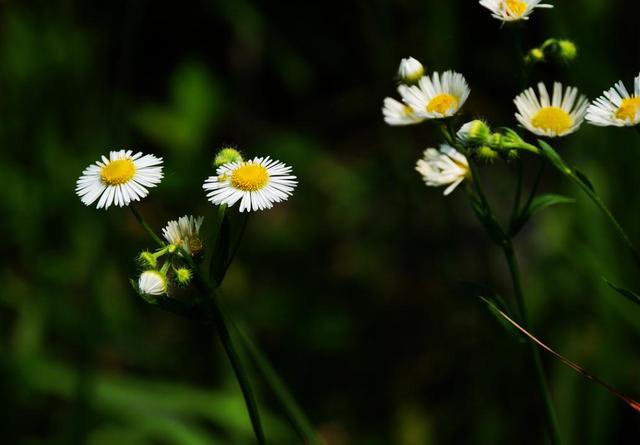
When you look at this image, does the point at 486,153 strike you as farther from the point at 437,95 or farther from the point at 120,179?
the point at 120,179

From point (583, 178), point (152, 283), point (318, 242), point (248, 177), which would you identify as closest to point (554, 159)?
point (583, 178)

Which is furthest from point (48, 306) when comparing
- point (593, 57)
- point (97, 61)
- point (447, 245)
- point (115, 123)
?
point (593, 57)

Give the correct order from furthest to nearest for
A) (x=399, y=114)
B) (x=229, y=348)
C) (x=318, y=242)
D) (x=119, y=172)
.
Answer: (x=318, y=242) → (x=399, y=114) → (x=119, y=172) → (x=229, y=348)

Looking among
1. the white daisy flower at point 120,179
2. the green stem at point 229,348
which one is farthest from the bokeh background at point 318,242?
the green stem at point 229,348

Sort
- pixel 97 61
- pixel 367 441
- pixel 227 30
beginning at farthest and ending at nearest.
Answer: pixel 227 30, pixel 97 61, pixel 367 441

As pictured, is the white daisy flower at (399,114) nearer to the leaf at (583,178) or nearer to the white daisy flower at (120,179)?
the leaf at (583,178)

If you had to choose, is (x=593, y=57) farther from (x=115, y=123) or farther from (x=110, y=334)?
(x=110, y=334)

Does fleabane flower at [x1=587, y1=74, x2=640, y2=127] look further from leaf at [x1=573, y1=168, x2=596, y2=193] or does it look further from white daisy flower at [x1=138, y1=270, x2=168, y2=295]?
white daisy flower at [x1=138, y1=270, x2=168, y2=295]
